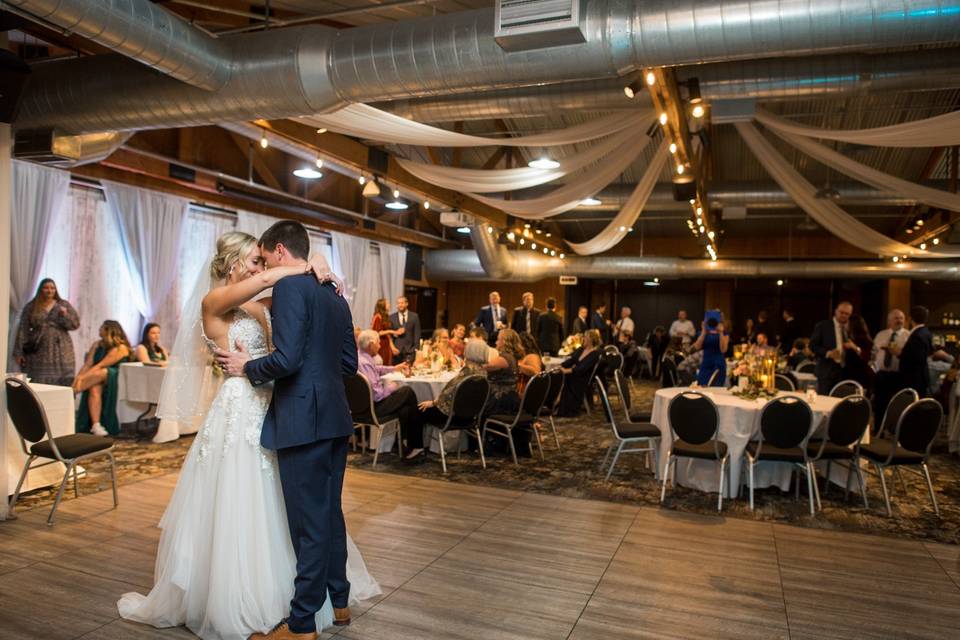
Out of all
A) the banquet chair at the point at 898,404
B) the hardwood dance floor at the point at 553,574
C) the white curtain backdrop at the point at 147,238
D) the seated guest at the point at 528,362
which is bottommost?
the hardwood dance floor at the point at 553,574

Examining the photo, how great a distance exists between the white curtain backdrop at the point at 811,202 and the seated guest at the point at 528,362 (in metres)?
3.11

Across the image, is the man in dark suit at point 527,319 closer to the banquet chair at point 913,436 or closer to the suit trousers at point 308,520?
the banquet chair at point 913,436

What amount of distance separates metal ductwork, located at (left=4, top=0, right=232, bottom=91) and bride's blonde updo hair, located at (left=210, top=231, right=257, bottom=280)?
1.25 m

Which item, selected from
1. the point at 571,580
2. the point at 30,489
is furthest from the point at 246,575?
the point at 30,489

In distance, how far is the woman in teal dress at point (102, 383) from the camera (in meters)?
7.50

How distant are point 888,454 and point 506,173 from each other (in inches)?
167

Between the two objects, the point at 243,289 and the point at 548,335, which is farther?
the point at 548,335

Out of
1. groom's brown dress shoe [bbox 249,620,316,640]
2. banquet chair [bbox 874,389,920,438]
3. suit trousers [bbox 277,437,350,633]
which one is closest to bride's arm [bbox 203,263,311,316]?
suit trousers [bbox 277,437,350,633]

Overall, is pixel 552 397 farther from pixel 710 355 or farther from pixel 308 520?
pixel 308 520

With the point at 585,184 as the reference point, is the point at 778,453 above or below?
below

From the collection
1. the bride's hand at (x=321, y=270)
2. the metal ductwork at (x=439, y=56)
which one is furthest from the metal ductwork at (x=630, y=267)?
the bride's hand at (x=321, y=270)

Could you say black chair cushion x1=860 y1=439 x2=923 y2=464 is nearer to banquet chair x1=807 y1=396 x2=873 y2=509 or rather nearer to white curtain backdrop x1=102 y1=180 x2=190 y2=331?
banquet chair x1=807 y1=396 x2=873 y2=509

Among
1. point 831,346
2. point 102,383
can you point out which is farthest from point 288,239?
point 831,346

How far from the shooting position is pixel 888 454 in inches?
210
